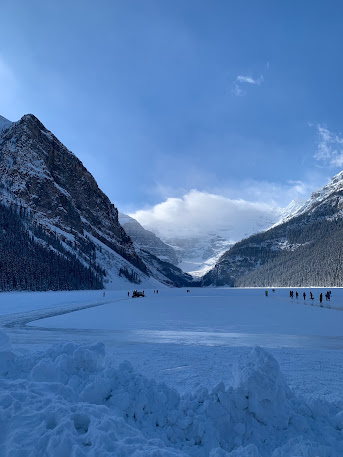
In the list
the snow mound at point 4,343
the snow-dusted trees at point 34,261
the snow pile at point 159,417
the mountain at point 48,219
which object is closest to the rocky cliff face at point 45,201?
the mountain at point 48,219

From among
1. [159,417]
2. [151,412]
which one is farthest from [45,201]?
[159,417]

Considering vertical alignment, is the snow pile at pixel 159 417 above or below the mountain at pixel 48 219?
below

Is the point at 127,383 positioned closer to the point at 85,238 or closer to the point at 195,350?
the point at 195,350

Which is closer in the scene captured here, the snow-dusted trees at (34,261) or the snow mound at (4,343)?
the snow mound at (4,343)

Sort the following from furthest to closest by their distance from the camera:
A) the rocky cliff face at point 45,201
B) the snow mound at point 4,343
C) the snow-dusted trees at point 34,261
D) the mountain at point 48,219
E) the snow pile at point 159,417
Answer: the rocky cliff face at point 45,201, the mountain at point 48,219, the snow-dusted trees at point 34,261, the snow mound at point 4,343, the snow pile at point 159,417

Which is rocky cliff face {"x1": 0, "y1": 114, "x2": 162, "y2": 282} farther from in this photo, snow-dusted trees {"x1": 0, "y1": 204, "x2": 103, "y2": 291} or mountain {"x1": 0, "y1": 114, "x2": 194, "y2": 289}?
snow-dusted trees {"x1": 0, "y1": 204, "x2": 103, "y2": 291}

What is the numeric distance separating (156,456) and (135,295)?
72.3 m

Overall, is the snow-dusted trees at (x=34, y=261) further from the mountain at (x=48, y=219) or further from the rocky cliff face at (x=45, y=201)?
the rocky cliff face at (x=45, y=201)

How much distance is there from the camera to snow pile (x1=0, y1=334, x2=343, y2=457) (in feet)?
17.1

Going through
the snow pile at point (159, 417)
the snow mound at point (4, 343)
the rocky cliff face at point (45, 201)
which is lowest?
the snow pile at point (159, 417)

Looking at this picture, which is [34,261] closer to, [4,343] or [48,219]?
[48,219]

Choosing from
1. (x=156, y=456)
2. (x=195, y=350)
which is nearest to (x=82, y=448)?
(x=156, y=456)

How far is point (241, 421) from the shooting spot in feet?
20.6

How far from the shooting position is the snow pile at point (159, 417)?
5.20 metres
